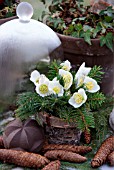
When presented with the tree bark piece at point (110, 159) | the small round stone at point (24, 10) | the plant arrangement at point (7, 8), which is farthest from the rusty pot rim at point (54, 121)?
the plant arrangement at point (7, 8)

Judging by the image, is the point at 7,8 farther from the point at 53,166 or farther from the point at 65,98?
the point at 53,166

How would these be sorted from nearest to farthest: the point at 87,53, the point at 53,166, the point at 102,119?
the point at 53,166, the point at 102,119, the point at 87,53

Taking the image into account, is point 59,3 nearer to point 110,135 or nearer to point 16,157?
point 110,135

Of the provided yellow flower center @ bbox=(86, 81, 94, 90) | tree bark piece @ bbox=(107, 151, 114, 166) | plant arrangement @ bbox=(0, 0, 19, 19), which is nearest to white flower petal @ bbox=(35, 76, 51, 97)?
yellow flower center @ bbox=(86, 81, 94, 90)

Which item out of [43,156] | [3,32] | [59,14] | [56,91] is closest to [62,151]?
[43,156]

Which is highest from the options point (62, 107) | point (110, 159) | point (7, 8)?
point (7, 8)

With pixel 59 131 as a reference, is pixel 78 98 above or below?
above

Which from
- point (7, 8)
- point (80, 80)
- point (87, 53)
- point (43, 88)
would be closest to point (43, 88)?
point (43, 88)
